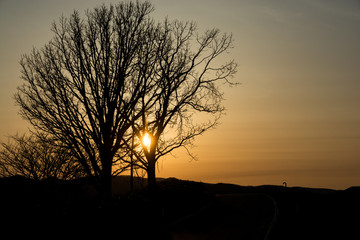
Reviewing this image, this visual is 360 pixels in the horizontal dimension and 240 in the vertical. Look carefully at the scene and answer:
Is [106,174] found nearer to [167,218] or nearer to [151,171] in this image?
[151,171]

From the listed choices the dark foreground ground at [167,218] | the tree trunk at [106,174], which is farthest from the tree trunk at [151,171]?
the tree trunk at [106,174]

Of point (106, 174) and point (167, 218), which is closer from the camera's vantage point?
point (167, 218)

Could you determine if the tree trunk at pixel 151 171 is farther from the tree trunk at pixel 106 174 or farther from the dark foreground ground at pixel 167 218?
the tree trunk at pixel 106 174

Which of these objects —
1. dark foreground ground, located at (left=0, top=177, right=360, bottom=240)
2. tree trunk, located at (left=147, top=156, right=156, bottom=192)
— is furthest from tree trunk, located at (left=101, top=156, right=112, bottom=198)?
tree trunk, located at (left=147, top=156, right=156, bottom=192)

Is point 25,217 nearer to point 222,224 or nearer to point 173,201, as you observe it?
point 222,224

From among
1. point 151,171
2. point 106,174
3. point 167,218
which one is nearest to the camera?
point 167,218

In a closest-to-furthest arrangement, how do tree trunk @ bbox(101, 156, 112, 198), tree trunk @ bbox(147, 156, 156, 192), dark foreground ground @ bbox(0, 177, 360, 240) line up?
dark foreground ground @ bbox(0, 177, 360, 240) → tree trunk @ bbox(101, 156, 112, 198) → tree trunk @ bbox(147, 156, 156, 192)

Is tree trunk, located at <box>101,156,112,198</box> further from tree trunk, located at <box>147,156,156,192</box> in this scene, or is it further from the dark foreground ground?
tree trunk, located at <box>147,156,156,192</box>

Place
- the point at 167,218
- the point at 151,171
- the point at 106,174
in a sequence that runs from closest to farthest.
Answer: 1. the point at 167,218
2. the point at 106,174
3. the point at 151,171

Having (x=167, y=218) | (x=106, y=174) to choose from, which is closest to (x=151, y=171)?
(x=106, y=174)

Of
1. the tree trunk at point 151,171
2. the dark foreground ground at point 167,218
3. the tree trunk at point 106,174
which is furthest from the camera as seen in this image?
the tree trunk at point 151,171

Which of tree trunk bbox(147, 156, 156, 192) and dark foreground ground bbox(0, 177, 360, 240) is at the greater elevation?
tree trunk bbox(147, 156, 156, 192)

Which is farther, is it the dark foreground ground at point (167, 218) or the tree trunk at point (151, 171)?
the tree trunk at point (151, 171)

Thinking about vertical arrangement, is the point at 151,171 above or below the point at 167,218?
above
